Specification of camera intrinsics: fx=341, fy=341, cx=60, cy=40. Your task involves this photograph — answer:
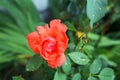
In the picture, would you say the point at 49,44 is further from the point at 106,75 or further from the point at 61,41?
the point at 106,75

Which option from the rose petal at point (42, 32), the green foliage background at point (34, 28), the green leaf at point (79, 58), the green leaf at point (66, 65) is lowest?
the green leaf at point (66, 65)

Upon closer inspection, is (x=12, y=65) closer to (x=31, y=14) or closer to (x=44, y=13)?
(x=31, y=14)

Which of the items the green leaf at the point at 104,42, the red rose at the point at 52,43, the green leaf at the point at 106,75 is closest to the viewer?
Answer: the red rose at the point at 52,43

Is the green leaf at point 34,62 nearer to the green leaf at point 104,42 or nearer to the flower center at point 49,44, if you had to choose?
the flower center at point 49,44

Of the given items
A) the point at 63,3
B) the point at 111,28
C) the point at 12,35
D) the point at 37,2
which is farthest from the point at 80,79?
the point at 37,2

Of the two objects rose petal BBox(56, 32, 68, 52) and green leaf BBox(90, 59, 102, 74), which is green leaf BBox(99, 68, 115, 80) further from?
rose petal BBox(56, 32, 68, 52)

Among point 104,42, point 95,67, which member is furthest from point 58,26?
point 104,42

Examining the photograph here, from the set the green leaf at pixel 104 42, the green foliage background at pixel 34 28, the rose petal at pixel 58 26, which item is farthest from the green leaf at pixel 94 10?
the green leaf at pixel 104 42

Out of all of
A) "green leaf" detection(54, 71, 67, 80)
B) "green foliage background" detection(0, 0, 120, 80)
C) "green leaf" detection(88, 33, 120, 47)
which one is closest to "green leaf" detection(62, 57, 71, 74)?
"green leaf" detection(54, 71, 67, 80)

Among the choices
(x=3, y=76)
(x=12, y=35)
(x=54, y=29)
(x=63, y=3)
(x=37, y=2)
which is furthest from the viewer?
(x=37, y=2)
